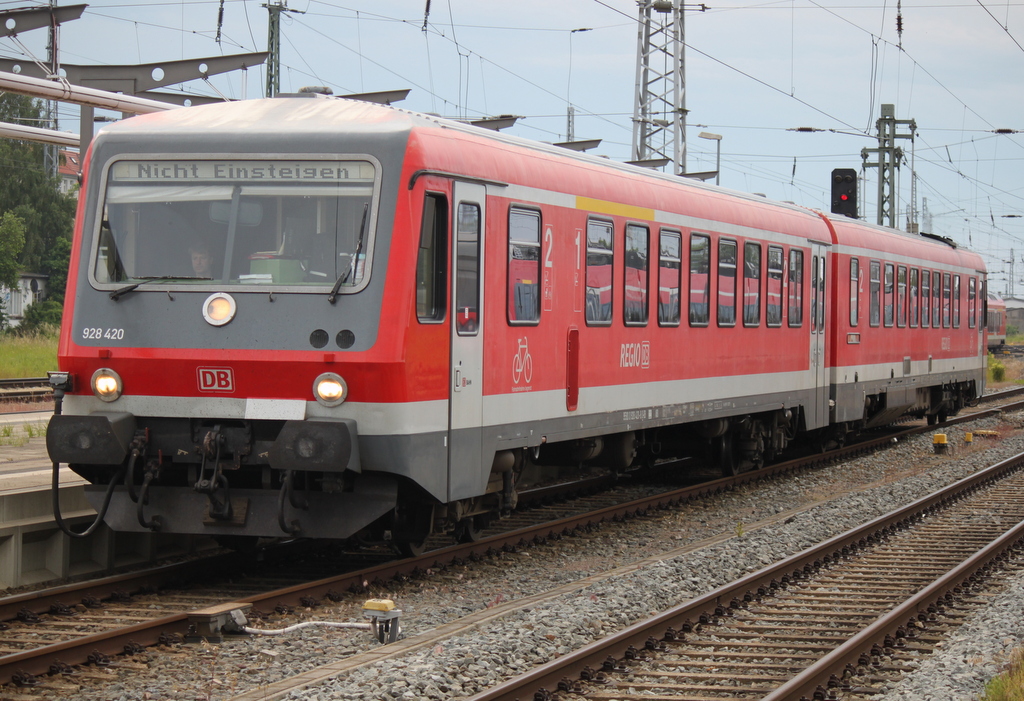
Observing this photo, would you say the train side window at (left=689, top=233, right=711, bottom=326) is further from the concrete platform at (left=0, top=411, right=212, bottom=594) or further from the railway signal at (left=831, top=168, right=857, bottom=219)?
the railway signal at (left=831, top=168, right=857, bottom=219)

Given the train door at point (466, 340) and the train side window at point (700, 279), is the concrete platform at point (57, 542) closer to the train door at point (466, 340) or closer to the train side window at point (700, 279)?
the train door at point (466, 340)

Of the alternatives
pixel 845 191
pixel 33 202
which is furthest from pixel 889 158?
pixel 33 202

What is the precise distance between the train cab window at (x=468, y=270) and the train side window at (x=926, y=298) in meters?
14.5

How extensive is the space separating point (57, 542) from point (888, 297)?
14449mm

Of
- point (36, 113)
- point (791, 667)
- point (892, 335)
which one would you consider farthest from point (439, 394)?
point (36, 113)

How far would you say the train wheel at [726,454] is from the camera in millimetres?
15672

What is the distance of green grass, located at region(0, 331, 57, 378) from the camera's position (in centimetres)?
2634

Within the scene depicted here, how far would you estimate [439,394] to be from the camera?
874cm

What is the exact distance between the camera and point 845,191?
26.0m

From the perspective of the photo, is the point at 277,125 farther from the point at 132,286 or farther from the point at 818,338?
the point at 818,338

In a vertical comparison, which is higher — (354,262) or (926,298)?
(926,298)

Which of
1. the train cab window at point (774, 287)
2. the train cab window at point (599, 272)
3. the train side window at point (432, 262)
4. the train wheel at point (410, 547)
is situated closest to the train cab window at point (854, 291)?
the train cab window at point (774, 287)

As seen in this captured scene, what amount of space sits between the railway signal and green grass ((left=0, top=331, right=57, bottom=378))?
16.5 m

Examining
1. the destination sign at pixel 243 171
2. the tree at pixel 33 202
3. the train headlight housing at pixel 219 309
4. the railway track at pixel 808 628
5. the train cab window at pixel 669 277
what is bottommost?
the railway track at pixel 808 628
